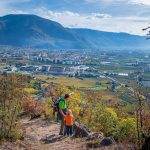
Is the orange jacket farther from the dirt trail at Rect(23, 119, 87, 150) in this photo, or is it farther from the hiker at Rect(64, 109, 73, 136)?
the dirt trail at Rect(23, 119, 87, 150)

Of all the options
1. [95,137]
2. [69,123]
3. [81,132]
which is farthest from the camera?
[69,123]

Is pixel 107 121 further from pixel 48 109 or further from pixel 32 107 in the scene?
pixel 32 107

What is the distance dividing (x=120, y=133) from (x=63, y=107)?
8.24 feet

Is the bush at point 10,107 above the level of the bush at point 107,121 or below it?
above

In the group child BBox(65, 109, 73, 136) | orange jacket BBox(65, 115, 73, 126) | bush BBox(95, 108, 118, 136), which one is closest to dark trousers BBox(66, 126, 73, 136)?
child BBox(65, 109, 73, 136)

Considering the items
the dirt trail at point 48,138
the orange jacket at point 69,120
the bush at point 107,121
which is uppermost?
the orange jacket at point 69,120

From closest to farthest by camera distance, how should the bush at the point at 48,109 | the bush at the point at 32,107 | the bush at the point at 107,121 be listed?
the bush at the point at 107,121 → the bush at the point at 48,109 → the bush at the point at 32,107

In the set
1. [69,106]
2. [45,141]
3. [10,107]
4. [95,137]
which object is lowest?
[45,141]

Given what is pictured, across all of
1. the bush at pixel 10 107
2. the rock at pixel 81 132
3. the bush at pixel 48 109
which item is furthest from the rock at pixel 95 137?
the bush at pixel 48 109

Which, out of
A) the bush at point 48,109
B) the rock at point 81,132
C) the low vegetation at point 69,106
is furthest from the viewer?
the bush at point 48,109

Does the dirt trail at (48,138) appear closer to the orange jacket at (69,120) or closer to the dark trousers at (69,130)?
the dark trousers at (69,130)

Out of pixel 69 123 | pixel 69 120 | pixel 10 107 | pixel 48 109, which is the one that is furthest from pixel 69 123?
pixel 48 109

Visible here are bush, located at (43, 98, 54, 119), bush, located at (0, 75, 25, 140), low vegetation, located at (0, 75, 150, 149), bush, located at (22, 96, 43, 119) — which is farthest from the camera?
bush, located at (22, 96, 43, 119)

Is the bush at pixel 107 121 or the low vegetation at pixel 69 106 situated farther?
the bush at pixel 107 121
